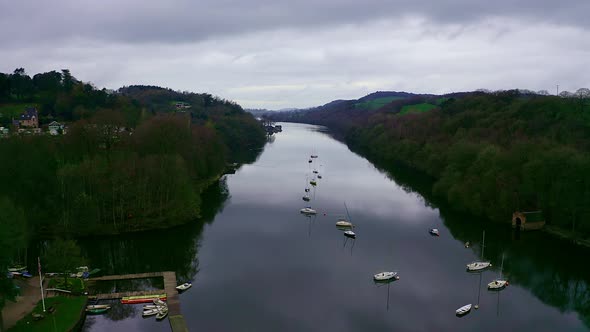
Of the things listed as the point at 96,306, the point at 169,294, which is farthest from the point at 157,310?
the point at 96,306

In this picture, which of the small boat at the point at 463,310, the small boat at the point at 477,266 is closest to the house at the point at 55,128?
the small boat at the point at 477,266

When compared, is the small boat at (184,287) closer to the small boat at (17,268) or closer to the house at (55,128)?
the small boat at (17,268)

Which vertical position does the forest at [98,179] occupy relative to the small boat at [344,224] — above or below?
above

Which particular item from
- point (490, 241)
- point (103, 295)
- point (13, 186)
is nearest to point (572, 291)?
point (490, 241)

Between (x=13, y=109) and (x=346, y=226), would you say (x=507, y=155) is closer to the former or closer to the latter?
(x=346, y=226)

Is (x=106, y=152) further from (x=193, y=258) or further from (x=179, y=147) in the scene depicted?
(x=193, y=258)
